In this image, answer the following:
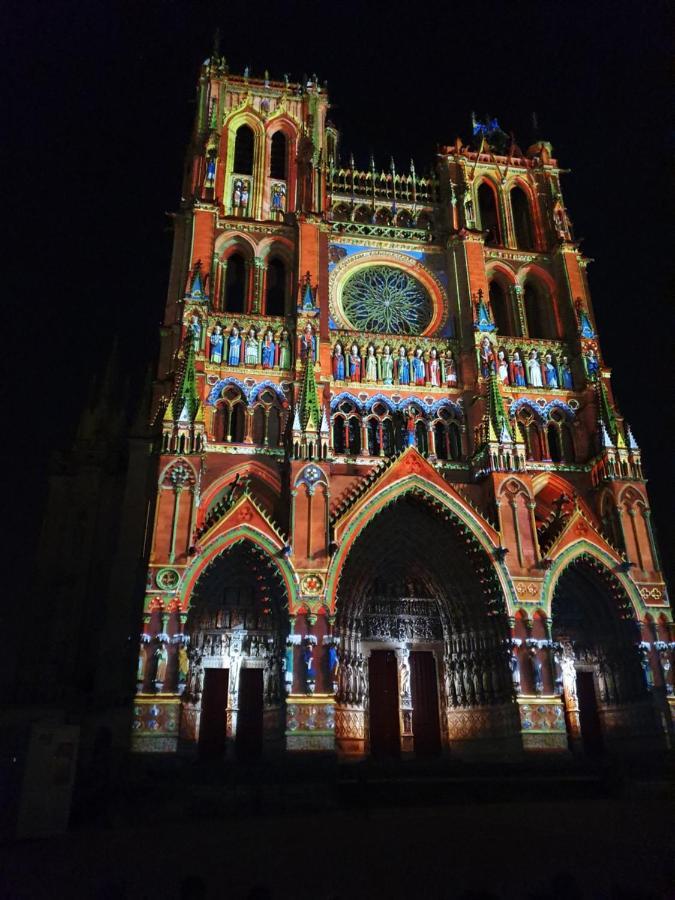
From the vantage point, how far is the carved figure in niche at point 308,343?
27453mm

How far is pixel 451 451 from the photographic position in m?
28.1

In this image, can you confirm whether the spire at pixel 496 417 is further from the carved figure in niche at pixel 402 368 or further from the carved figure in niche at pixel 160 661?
the carved figure in niche at pixel 160 661

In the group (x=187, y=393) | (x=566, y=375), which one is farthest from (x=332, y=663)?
(x=566, y=375)

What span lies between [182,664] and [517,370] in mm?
19306

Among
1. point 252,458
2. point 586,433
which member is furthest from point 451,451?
point 252,458

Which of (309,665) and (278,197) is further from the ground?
(278,197)

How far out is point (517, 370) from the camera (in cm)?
3014

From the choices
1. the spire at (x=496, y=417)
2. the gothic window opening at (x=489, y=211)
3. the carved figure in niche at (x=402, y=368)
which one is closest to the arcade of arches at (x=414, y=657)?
the spire at (x=496, y=417)

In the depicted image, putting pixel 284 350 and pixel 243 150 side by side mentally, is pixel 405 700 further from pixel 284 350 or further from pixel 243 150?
pixel 243 150

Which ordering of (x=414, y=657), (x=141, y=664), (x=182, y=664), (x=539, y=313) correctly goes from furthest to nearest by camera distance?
(x=539, y=313)
(x=414, y=657)
(x=182, y=664)
(x=141, y=664)

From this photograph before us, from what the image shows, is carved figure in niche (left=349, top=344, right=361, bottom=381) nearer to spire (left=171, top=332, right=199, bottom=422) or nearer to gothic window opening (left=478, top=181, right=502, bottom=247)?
spire (left=171, top=332, right=199, bottom=422)

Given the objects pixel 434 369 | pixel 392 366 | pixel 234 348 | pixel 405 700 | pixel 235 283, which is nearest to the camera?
pixel 405 700

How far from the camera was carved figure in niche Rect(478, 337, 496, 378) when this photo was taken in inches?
1110

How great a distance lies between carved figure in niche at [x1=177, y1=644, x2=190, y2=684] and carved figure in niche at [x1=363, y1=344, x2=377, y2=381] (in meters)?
13.7
